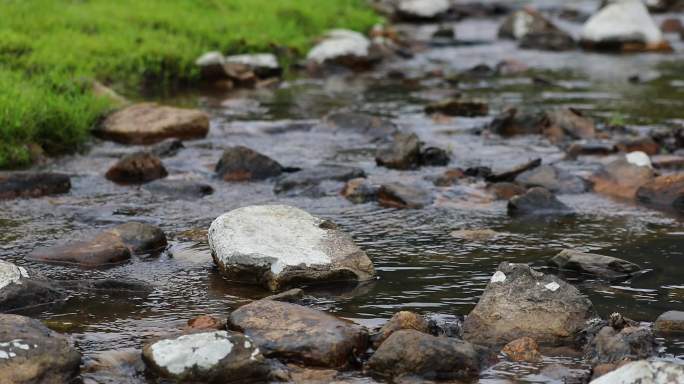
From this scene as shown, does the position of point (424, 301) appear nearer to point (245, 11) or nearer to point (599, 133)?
point (599, 133)

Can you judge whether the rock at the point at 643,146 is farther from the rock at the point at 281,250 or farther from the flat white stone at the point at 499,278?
the flat white stone at the point at 499,278

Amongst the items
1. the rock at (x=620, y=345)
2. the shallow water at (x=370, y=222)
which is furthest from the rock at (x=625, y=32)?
the rock at (x=620, y=345)

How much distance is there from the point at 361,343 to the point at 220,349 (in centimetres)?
71

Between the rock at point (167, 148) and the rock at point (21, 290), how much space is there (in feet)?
13.2

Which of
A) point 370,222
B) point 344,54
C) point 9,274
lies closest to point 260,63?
point 344,54

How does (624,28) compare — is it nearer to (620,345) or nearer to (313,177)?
(313,177)

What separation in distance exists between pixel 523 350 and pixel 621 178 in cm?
383

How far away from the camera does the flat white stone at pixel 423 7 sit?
69.3ft

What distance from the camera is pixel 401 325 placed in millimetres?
5145

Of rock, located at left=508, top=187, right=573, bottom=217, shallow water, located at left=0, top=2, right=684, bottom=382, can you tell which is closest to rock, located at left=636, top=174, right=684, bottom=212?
shallow water, located at left=0, top=2, right=684, bottom=382

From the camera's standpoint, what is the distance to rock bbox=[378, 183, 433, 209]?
801cm

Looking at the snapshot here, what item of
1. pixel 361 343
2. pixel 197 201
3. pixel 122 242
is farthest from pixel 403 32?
pixel 361 343

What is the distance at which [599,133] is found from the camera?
10.7 m

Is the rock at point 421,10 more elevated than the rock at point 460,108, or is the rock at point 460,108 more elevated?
the rock at point 460,108
